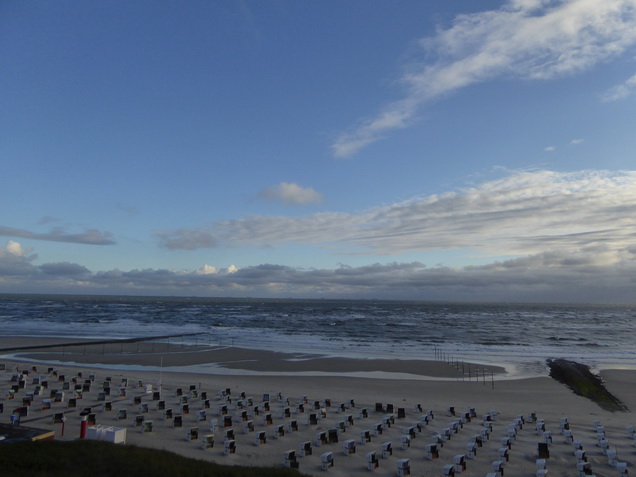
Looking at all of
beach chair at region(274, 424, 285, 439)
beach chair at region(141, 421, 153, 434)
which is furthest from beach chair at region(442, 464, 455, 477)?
beach chair at region(141, 421, 153, 434)

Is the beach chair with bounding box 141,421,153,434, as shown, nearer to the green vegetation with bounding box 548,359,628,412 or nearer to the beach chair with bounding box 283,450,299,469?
the beach chair with bounding box 283,450,299,469

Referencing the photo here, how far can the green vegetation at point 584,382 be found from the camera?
24.5m

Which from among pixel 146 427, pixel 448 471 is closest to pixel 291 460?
pixel 448 471

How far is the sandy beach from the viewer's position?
13.7m

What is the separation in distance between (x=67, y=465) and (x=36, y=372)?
21473 mm

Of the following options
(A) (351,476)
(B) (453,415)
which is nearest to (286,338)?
(B) (453,415)

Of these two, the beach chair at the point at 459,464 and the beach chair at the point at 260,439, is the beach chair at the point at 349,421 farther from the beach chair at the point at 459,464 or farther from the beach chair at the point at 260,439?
the beach chair at the point at 459,464

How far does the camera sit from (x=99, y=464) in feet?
31.1

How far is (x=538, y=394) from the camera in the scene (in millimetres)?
25969

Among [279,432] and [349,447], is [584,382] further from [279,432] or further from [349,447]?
[279,432]

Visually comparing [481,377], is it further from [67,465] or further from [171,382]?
[67,465]

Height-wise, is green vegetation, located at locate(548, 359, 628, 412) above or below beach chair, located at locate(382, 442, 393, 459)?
below

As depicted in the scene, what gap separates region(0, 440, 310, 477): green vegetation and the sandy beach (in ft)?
9.57

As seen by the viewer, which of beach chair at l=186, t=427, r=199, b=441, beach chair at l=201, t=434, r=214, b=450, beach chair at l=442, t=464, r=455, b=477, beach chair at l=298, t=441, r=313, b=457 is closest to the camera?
beach chair at l=442, t=464, r=455, b=477
